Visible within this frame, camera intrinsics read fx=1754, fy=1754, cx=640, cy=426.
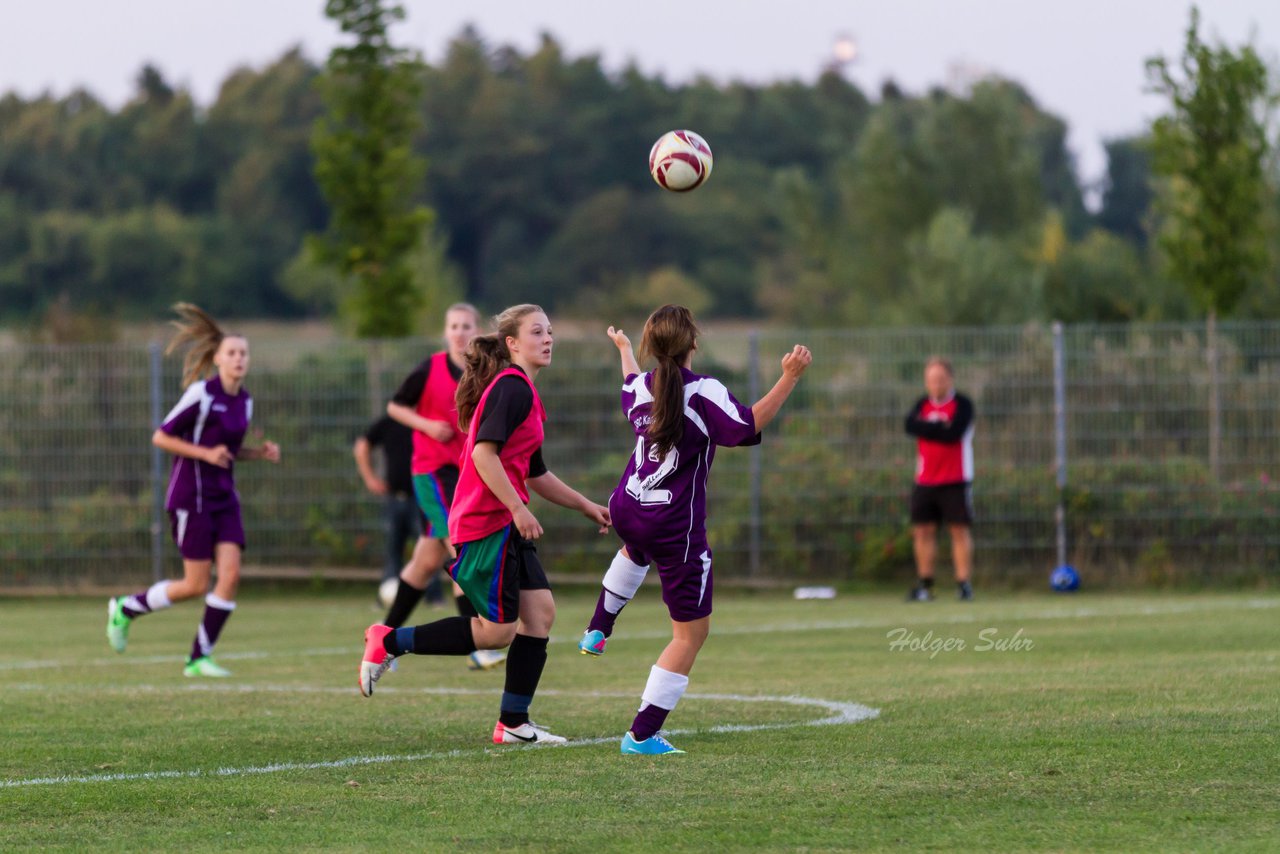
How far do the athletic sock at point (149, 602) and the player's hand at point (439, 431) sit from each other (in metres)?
1.86

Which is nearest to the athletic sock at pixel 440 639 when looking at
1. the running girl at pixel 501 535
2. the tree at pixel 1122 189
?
the running girl at pixel 501 535

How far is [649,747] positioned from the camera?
263 inches

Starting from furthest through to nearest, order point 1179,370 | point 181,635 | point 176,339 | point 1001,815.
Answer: point 1179,370 < point 181,635 < point 176,339 < point 1001,815

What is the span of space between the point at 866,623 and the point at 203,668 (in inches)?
203

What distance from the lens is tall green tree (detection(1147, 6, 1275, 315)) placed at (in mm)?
17828

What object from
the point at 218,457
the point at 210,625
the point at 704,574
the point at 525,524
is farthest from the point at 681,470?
the point at 210,625

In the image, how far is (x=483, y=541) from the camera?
23.5 ft

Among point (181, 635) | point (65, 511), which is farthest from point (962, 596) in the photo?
point (65, 511)

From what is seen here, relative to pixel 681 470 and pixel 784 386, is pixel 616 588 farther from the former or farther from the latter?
pixel 784 386

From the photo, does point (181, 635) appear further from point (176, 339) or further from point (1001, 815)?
point (1001, 815)

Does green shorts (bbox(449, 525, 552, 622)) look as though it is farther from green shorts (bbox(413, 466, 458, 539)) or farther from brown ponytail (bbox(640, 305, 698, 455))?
green shorts (bbox(413, 466, 458, 539))

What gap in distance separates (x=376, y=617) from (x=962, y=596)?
520cm

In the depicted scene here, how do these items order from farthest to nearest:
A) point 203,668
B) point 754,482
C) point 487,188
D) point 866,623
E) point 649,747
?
1. point 487,188
2. point 754,482
3. point 866,623
4. point 203,668
5. point 649,747

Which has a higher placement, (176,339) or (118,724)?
(176,339)
